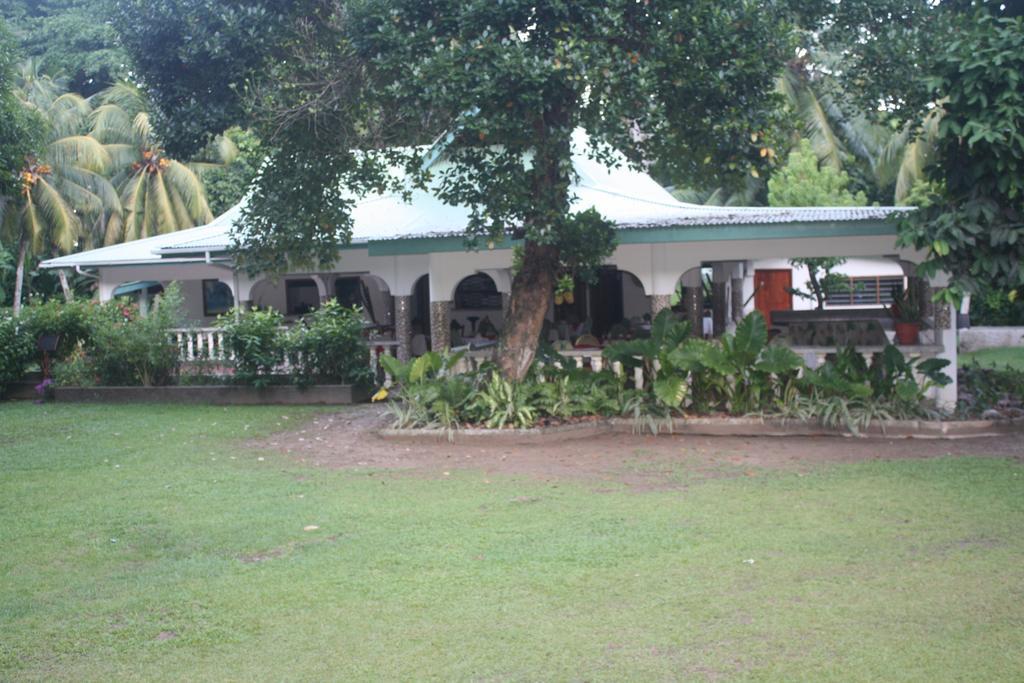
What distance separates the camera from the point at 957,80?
34.7ft

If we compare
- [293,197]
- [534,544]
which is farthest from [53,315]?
[534,544]

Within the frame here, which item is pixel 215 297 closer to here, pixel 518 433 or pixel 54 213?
pixel 54 213

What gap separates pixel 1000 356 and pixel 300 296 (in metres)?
15.7

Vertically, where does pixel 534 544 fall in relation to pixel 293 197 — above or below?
below

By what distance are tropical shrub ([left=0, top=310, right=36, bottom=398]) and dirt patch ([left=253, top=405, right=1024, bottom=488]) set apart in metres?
7.11

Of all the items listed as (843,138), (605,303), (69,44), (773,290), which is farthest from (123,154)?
(843,138)

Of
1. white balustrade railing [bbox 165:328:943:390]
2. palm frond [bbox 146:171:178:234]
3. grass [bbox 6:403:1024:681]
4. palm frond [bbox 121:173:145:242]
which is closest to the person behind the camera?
grass [bbox 6:403:1024:681]

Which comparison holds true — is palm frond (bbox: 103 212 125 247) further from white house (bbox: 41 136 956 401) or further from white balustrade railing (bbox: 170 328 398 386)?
white balustrade railing (bbox: 170 328 398 386)

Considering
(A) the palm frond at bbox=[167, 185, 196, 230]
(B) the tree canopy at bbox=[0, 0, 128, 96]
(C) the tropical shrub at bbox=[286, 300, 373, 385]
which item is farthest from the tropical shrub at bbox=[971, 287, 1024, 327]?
(B) the tree canopy at bbox=[0, 0, 128, 96]

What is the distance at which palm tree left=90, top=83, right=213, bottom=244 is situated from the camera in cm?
3378

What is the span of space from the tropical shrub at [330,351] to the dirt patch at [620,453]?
2968 millimetres

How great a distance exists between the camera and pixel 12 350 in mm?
17531

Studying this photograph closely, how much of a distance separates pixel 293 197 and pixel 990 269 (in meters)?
7.94

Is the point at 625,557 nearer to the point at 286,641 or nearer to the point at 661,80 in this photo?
the point at 286,641
